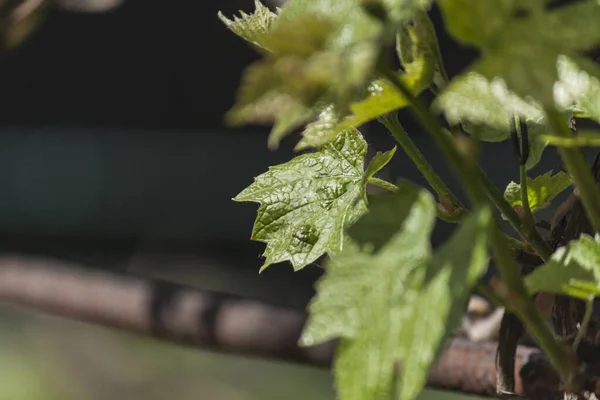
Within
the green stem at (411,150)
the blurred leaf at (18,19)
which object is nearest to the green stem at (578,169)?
the green stem at (411,150)

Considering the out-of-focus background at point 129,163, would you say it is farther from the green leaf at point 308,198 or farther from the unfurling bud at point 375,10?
the unfurling bud at point 375,10

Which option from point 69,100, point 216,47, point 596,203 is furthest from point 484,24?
point 69,100

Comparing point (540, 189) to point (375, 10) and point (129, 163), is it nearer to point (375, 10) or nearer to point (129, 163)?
point (375, 10)

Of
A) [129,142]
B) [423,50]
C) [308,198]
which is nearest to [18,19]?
[308,198]

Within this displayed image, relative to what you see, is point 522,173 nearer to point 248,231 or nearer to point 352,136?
point 352,136

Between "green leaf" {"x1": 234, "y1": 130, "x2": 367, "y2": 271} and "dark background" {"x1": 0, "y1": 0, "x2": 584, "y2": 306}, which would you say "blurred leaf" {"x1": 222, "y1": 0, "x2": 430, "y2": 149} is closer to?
"green leaf" {"x1": 234, "y1": 130, "x2": 367, "y2": 271}

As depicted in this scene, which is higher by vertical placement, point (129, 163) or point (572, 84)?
point (572, 84)
